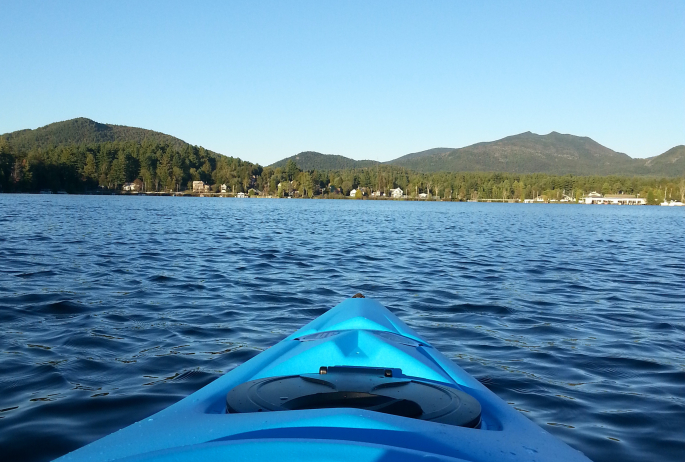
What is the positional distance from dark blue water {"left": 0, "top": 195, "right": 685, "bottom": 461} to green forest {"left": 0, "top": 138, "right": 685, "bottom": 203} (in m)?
88.8

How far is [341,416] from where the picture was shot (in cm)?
172

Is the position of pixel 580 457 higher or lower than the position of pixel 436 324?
higher

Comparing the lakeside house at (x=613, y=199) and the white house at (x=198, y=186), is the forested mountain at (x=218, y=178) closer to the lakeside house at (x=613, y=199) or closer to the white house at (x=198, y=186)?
the white house at (x=198, y=186)

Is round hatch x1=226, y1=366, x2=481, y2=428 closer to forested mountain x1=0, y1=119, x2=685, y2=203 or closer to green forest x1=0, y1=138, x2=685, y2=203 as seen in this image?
green forest x1=0, y1=138, x2=685, y2=203

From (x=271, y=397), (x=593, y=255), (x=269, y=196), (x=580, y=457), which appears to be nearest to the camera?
(x=580, y=457)

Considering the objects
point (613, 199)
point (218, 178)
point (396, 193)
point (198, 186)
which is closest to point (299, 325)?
point (198, 186)

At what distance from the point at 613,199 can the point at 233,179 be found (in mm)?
105915

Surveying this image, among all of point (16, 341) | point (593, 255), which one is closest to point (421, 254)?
point (593, 255)

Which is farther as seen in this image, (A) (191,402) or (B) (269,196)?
(B) (269,196)

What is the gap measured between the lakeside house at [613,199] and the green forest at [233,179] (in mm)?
2613

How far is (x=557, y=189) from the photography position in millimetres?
155000

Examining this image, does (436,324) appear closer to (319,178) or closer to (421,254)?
(421,254)

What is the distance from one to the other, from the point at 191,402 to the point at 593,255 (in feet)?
55.7

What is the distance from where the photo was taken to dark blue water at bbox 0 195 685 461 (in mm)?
3949
